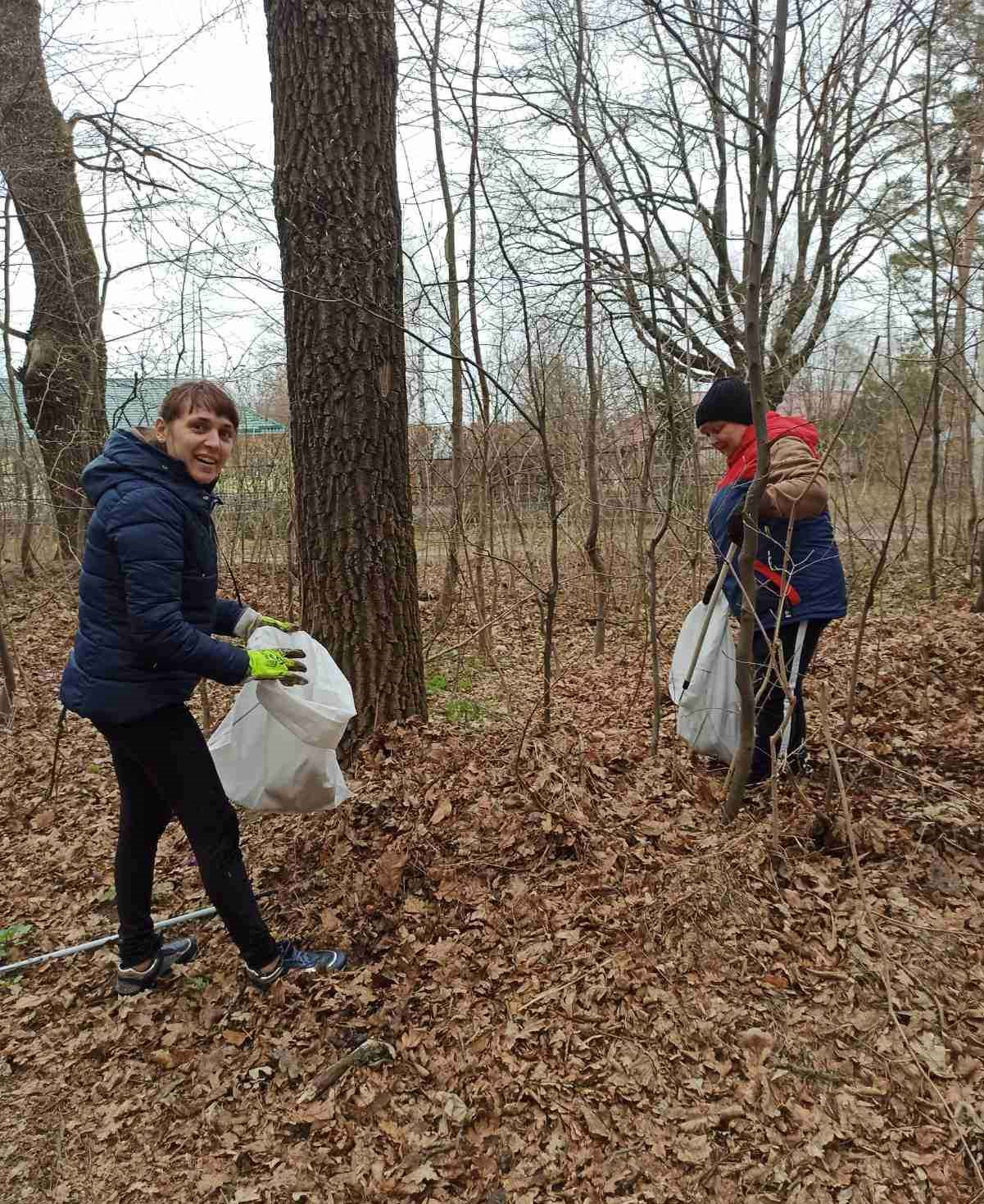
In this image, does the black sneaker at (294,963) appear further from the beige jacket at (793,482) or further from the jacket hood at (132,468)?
the beige jacket at (793,482)

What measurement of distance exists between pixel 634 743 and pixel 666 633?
253cm

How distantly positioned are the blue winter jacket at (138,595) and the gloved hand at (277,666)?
50 millimetres

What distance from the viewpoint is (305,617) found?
10.1 feet

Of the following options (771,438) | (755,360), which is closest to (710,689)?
(771,438)

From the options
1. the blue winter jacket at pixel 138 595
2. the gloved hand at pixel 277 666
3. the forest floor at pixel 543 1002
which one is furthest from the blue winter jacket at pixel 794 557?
the blue winter jacket at pixel 138 595

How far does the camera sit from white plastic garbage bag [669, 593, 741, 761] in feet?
8.73

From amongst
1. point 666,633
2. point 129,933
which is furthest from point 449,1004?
point 666,633

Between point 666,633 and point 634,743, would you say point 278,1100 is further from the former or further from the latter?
point 666,633

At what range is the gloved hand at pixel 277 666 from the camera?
2.04 metres

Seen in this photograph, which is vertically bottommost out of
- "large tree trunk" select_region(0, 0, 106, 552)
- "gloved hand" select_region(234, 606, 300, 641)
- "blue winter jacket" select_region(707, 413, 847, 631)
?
"gloved hand" select_region(234, 606, 300, 641)

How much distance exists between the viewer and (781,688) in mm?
2617

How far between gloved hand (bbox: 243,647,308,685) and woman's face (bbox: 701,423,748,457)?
167 cm

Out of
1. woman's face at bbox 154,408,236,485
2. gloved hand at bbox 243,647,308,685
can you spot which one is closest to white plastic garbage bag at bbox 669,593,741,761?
gloved hand at bbox 243,647,308,685

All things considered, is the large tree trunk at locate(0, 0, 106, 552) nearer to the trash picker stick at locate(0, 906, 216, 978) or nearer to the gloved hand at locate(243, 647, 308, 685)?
the trash picker stick at locate(0, 906, 216, 978)
